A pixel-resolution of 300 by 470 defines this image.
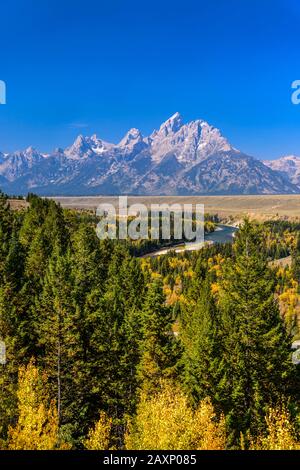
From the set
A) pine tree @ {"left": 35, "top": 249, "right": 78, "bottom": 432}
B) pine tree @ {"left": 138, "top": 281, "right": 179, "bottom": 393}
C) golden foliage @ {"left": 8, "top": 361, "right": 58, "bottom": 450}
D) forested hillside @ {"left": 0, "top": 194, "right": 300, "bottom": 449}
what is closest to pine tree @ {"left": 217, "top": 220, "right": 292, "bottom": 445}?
forested hillside @ {"left": 0, "top": 194, "right": 300, "bottom": 449}

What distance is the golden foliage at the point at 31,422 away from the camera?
37.4 meters

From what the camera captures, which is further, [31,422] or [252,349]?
[252,349]

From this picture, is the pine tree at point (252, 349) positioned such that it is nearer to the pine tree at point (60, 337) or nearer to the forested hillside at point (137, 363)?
the forested hillside at point (137, 363)

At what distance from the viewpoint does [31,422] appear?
124 feet

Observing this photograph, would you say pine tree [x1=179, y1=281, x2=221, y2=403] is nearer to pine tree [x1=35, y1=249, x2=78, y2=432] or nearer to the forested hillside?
the forested hillside

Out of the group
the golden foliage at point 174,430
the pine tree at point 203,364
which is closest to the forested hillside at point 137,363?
the pine tree at point 203,364

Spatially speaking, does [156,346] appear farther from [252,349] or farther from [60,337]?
[252,349]

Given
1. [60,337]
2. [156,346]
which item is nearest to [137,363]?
[156,346]

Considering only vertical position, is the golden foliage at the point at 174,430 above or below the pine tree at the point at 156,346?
below

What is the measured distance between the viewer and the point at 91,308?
5391cm

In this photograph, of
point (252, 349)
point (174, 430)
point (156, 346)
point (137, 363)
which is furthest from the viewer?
point (137, 363)

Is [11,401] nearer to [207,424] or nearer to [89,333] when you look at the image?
[89,333]
